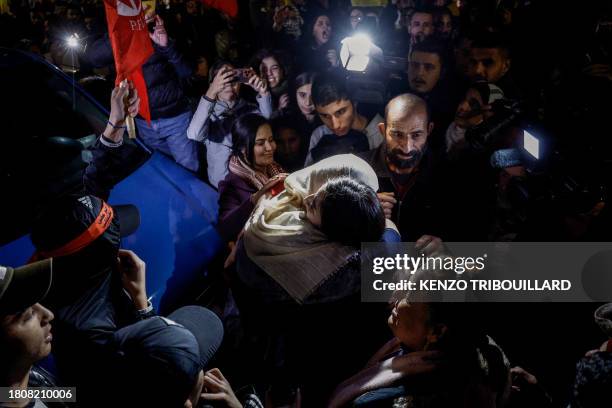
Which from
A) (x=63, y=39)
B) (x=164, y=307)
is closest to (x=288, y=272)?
(x=164, y=307)

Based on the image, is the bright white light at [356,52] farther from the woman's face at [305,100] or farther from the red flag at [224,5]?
the red flag at [224,5]

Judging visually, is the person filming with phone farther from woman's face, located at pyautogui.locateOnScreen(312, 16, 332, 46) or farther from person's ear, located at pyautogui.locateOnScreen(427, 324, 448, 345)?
person's ear, located at pyautogui.locateOnScreen(427, 324, 448, 345)

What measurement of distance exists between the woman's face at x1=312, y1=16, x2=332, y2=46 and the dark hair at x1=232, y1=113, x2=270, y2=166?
7.75 feet

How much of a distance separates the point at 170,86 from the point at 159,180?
5.29 feet

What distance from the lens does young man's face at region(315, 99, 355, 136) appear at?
3553 mm

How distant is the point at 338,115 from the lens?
11.7 feet

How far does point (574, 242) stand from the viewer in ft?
8.54

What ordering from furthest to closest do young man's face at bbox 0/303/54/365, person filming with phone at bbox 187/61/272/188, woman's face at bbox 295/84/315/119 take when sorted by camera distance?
1. woman's face at bbox 295/84/315/119
2. person filming with phone at bbox 187/61/272/188
3. young man's face at bbox 0/303/54/365

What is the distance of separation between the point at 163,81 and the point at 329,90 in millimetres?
1796

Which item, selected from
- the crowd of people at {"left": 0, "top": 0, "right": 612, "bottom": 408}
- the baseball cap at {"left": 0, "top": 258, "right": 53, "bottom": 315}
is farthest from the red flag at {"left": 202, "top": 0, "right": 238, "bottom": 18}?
the baseball cap at {"left": 0, "top": 258, "right": 53, "bottom": 315}

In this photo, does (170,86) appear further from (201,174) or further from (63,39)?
(63,39)

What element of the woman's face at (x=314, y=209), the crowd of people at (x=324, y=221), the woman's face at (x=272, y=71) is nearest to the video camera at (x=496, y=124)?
the crowd of people at (x=324, y=221)

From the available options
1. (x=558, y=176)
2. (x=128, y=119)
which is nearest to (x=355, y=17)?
(x=128, y=119)

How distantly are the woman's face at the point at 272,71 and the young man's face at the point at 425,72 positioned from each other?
49.5 inches
